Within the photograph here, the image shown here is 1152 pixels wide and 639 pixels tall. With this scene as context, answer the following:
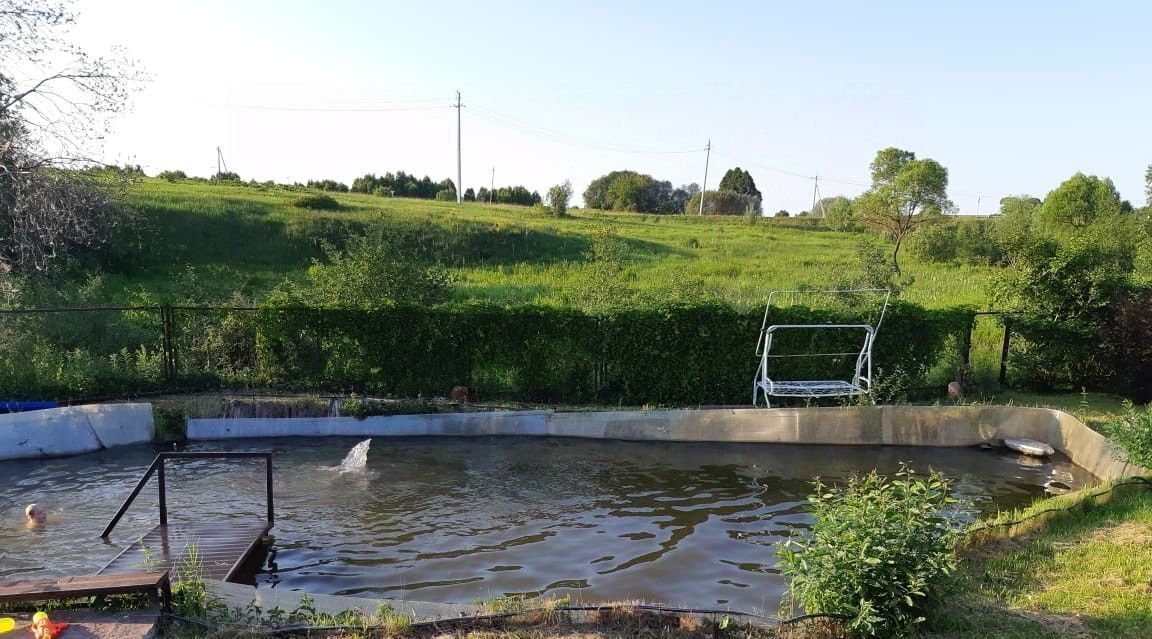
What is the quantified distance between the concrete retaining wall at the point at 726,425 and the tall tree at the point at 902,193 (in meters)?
20.3

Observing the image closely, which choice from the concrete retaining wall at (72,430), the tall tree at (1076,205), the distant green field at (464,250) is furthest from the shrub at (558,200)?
the concrete retaining wall at (72,430)

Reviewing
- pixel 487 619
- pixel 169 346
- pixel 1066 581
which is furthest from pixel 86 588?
pixel 169 346

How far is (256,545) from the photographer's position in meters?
7.04

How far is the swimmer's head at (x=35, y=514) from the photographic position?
7.73 m

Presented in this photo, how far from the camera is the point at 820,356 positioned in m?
12.7

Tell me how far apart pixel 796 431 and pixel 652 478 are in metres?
2.82

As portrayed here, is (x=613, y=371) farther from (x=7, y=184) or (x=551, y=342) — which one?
(x=7, y=184)

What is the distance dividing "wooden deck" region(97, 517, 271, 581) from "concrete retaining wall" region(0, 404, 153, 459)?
3913mm

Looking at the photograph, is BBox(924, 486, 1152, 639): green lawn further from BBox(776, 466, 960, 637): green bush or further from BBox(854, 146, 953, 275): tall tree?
BBox(854, 146, 953, 275): tall tree

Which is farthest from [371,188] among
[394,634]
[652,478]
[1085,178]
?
[394,634]

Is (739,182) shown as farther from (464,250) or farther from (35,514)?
(35,514)

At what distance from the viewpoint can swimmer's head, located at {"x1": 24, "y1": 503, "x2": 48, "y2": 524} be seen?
7727 millimetres

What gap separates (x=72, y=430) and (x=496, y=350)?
6084 mm

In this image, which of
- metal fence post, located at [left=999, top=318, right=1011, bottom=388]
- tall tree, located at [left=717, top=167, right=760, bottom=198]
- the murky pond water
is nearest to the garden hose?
the murky pond water
